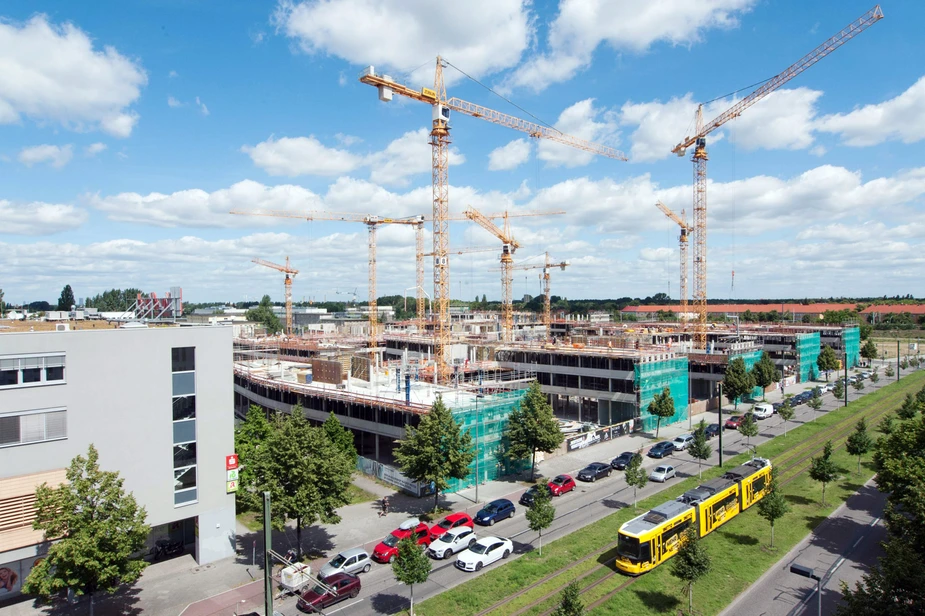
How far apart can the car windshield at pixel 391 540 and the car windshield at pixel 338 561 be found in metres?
3.13

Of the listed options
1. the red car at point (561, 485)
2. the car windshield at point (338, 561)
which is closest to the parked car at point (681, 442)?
the red car at point (561, 485)

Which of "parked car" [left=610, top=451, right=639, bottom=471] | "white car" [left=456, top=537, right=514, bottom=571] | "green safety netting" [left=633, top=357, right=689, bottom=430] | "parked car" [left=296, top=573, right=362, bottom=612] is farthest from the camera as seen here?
"green safety netting" [left=633, top=357, right=689, bottom=430]

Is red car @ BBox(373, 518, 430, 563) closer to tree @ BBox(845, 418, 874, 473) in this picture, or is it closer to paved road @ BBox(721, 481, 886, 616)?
paved road @ BBox(721, 481, 886, 616)

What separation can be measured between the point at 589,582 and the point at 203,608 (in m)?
18.0

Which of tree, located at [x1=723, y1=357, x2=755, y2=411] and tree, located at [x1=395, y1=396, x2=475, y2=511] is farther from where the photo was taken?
tree, located at [x1=723, y1=357, x2=755, y2=411]

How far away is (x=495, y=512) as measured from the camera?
111 feet

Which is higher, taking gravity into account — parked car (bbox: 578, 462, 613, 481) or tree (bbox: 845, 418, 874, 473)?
tree (bbox: 845, 418, 874, 473)

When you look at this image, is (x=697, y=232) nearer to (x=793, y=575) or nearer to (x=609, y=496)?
(x=609, y=496)

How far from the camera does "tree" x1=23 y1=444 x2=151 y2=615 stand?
819 inches

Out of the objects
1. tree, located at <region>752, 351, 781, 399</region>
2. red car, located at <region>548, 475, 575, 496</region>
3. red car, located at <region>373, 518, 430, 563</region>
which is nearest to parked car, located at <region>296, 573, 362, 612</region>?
red car, located at <region>373, 518, 430, 563</region>

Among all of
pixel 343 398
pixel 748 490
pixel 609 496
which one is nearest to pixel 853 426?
pixel 748 490

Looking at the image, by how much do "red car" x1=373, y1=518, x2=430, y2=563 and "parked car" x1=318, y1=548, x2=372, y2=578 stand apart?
108cm

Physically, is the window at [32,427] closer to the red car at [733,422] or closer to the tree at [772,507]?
the tree at [772,507]

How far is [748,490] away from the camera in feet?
114
